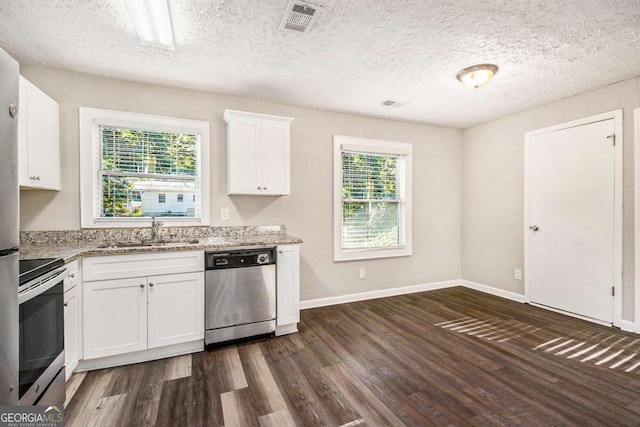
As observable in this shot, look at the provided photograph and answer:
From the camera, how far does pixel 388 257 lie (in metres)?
Answer: 4.22

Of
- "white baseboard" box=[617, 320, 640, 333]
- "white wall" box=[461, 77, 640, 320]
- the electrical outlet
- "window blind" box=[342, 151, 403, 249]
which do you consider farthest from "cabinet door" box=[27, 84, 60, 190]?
"white baseboard" box=[617, 320, 640, 333]

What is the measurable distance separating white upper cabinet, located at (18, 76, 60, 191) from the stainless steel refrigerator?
1523 mm

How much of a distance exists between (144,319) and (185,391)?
71 cm

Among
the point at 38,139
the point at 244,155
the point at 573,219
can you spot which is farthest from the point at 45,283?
the point at 573,219

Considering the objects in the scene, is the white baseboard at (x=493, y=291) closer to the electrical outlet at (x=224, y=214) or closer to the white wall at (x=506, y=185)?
the white wall at (x=506, y=185)

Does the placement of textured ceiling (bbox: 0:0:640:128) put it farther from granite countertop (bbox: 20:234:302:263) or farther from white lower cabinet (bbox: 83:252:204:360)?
white lower cabinet (bbox: 83:252:204:360)

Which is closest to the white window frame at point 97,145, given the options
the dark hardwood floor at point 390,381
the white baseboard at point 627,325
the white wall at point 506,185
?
the dark hardwood floor at point 390,381

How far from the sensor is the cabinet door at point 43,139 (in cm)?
229

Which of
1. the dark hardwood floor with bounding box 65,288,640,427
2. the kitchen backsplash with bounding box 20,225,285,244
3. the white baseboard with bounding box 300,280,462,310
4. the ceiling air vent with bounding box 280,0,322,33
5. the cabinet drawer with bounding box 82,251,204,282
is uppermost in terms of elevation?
the ceiling air vent with bounding box 280,0,322,33

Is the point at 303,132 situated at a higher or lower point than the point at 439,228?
higher

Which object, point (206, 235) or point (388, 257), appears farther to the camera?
point (388, 257)

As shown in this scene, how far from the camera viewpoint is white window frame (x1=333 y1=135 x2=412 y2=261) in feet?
12.7

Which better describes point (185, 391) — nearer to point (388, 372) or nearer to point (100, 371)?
point (100, 371)

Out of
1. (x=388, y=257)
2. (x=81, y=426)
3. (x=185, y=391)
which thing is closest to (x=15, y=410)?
(x=81, y=426)
